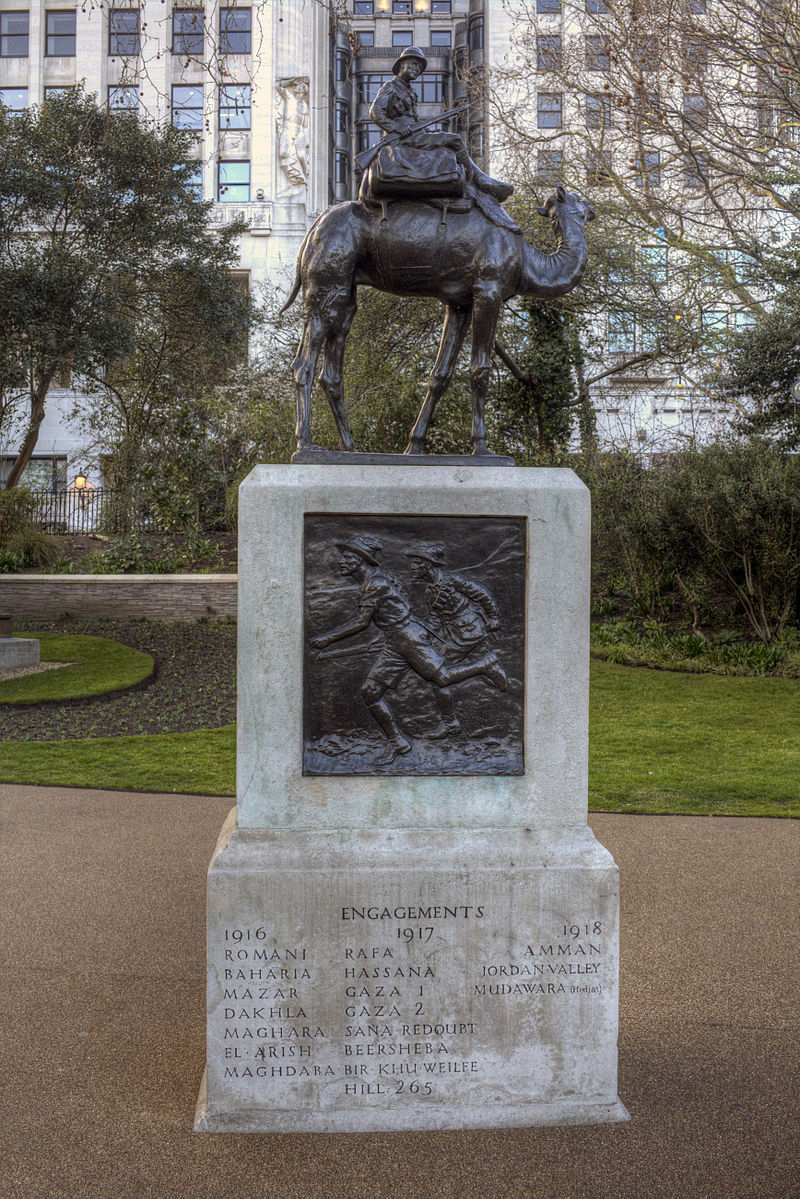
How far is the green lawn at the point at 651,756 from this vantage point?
805 cm

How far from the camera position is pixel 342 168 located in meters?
44.2

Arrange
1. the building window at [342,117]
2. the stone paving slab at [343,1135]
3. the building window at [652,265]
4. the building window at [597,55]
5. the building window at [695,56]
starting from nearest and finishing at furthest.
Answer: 1. the stone paving slab at [343,1135]
2. the building window at [695,56]
3. the building window at [597,55]
4. the building window at [652,265]
5. the building window at [342,117]

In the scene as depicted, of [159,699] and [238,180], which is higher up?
[238,180]

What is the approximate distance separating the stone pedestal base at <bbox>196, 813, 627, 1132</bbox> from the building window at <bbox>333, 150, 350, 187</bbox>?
44.4 meters

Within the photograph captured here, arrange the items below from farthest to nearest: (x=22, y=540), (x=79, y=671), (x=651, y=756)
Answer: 1. (x=22, y=540)
2. (x=79, y=671)
3. (x=651, y=756)

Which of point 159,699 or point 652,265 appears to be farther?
point 652,265

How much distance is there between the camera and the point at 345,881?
330 centimetres

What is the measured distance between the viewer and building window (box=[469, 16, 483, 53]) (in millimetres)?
39312

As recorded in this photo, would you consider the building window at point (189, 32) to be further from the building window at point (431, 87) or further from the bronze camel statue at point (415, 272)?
the building window at point (431, 87)

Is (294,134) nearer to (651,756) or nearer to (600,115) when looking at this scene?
(600,115)

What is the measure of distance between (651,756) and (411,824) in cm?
661

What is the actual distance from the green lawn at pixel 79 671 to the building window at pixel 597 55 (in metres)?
11.3

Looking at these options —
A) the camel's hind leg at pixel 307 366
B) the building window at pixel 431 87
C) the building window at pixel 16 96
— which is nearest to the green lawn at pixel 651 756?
the camel's hind leg at pixel 307 366

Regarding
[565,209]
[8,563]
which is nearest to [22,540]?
[8,563]
